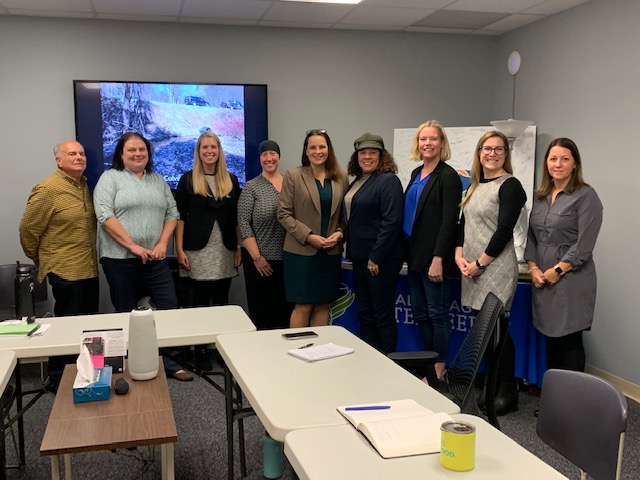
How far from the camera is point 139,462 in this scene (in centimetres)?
287

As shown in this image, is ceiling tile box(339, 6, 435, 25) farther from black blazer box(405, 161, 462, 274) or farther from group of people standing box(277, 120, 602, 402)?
black blazer box(405, 161, 462, 274)

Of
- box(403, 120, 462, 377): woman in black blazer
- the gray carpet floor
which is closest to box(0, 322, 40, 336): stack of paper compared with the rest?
the gray carpet floor

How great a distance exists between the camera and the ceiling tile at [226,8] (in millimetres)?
4184

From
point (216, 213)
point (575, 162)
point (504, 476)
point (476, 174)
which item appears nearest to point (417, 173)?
point (476, 174)

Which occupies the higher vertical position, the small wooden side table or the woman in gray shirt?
the woman in gray shirt

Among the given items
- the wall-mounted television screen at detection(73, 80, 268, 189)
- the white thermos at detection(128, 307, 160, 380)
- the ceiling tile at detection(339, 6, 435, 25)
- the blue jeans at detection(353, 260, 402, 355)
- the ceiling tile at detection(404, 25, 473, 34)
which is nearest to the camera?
the white thermos at detection(128, 307, 160, 380)

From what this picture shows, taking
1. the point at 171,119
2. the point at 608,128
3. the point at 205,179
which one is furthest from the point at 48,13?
the point at 608,128

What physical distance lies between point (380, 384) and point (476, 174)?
1911 millimetres

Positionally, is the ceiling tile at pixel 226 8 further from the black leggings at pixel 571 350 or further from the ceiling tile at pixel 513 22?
the black leggings at pixel 571 350

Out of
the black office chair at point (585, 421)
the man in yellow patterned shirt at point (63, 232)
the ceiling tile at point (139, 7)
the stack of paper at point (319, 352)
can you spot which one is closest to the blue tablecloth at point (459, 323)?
the man in yellow patterned shirt at point (63, 232)

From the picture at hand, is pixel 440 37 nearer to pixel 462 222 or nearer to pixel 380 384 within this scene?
pixel 462 222

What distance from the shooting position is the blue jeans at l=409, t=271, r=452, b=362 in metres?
3.63

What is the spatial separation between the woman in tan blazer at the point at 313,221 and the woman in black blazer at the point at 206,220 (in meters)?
0.45

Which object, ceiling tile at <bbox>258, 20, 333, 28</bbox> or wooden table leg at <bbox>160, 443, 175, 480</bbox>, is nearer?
wooden table leg at <bbox>160, 443, 175, 480</bbox>
